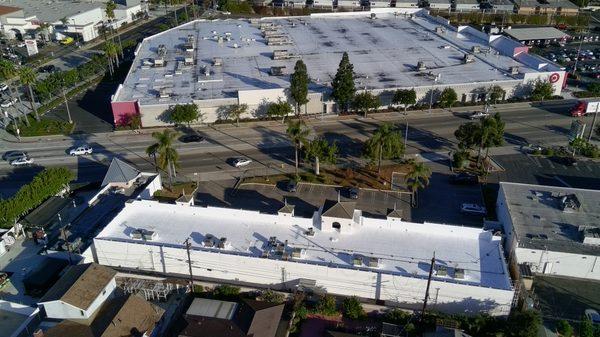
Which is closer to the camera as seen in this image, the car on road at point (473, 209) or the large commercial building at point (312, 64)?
the car on road at point (473, 209)

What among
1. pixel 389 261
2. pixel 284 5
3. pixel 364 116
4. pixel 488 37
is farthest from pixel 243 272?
pixel 284 5

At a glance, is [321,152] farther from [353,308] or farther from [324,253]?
[353,308]

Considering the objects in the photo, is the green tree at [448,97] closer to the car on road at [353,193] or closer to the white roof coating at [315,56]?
the white roof coating at [315,56]

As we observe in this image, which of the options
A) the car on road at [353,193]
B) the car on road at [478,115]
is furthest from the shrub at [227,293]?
the car on road at [478,115]

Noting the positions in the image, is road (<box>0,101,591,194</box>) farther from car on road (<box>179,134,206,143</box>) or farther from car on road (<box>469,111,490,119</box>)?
car on road (<box>469,111,490,119</box>)

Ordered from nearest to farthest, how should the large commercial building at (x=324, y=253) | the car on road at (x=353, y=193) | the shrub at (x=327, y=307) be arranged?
the shrub at (x=327, y=307)
the large commercial building at (x=324, y=253)
the car on road at (x=353, y=193)

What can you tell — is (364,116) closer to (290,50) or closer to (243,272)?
(290,50)

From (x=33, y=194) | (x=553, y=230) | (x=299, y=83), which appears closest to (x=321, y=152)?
(x=299, y=83)
